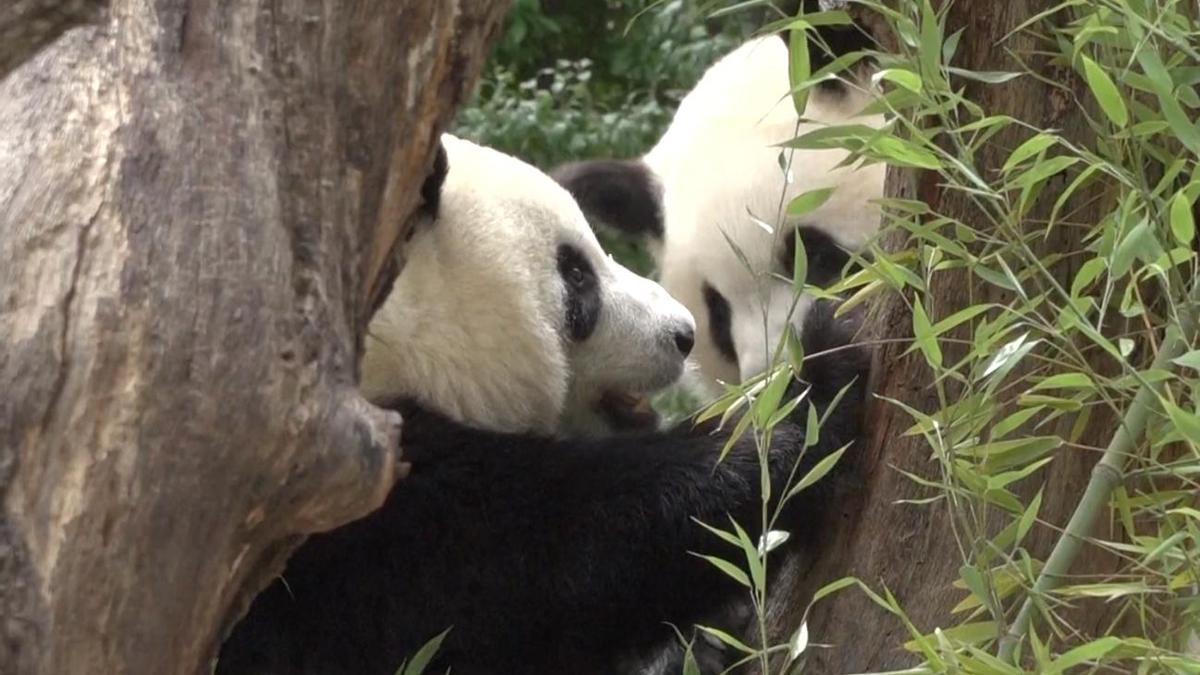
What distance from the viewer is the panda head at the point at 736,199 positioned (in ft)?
8.63

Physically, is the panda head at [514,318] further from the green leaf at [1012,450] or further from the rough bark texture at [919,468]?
the green leaf at [1012,450]

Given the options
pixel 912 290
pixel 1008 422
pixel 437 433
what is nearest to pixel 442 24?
pixel 1008 422

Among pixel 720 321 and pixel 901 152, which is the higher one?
pixel 901 152

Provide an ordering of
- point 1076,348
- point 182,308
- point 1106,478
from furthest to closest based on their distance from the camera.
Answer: point 1076,348
point 1106,478
point 182,308

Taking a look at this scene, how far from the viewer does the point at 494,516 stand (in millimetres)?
2047

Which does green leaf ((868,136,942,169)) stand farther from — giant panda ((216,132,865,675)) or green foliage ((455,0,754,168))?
green foliage ((455,0,754,168))

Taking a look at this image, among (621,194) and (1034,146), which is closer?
(1034,146)

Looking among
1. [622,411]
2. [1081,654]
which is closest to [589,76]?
[622,411]

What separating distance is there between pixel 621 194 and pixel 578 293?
1.89 ft

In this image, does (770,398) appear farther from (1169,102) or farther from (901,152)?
(1169,102)

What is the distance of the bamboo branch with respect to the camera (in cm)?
128

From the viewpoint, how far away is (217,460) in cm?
105

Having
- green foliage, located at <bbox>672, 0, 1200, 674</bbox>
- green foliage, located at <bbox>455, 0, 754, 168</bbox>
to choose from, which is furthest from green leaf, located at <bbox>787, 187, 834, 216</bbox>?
green foliage, located at <bbox>455, 0, 754, 168</bbox>

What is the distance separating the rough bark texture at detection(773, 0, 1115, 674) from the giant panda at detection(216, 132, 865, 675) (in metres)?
0.06
